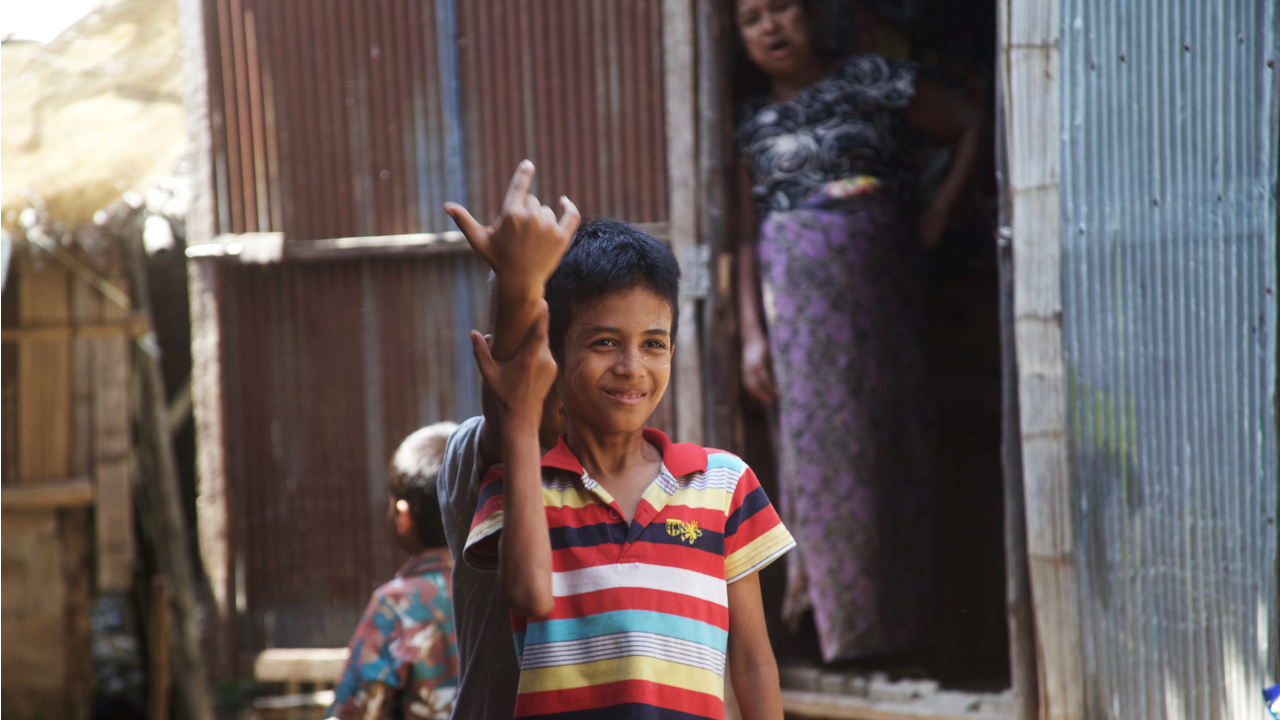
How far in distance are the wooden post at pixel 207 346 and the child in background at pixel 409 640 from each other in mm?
1620

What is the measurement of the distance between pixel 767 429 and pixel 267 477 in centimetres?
193

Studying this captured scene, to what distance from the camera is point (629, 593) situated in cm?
121

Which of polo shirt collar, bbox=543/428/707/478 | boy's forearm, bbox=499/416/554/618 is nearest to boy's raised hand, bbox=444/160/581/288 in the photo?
boy's forearm, bbox=499/416/554/618

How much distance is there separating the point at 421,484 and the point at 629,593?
3.83 ft

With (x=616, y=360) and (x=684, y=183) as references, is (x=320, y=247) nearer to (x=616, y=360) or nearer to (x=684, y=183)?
(x=684, y=183)

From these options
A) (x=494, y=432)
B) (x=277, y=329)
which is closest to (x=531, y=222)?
(x=494, y=432)

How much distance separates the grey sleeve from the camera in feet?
4.64

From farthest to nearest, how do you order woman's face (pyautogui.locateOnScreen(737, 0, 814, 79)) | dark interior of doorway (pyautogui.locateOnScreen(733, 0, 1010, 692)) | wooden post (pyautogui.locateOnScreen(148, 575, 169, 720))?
wooden post (pyautogui.locateOnScreen(148, 575, 169, 720)) → dark interior of doorway (pyautogui.locateOnScreen(733, 0, 1010, 692)) → woman's face (pyautogui.locateOnScreen(737, 0, 814, 79))

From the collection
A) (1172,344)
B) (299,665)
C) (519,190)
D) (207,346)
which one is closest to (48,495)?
(207,346)

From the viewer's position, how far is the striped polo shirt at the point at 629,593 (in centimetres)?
119

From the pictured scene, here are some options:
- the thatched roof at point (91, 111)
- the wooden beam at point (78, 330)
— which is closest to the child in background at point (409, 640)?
the thatched roof at point (91, 111)

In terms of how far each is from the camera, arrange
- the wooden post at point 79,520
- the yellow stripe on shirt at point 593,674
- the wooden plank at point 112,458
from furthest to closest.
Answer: the wooden plank at point 112,458 → the wooden post at point 79,520 → the yellow stripe on shirt at point 593,674

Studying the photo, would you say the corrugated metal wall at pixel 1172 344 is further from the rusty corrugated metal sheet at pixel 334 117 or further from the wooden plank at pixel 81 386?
the wooden plank at pixel 81 386

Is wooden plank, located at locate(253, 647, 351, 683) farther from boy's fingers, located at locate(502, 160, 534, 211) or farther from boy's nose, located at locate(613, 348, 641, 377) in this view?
boy's fingers, located at locate(502, 160, 534, 211)
